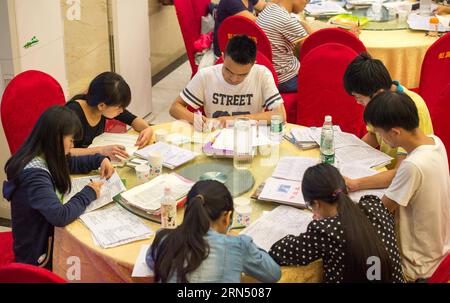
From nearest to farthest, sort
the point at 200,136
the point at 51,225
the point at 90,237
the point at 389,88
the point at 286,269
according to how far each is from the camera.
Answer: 1. the point at 286,269
2. the point at 90,237
3. the point at 51,225
4. the point at 389,88
5. the point at 200,136

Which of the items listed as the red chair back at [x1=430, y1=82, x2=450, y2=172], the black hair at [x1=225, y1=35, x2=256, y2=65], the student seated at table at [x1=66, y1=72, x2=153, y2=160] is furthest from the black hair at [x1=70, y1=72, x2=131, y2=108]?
the red chair back at [x1=430, y1=82, x2=450, y2=172]

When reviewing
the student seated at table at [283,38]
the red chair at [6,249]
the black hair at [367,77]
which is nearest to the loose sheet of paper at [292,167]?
the black hair at [367,77]

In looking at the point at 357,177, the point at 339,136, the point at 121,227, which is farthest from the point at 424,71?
the point at 121,227

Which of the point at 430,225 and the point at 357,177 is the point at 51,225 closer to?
the point at 357,177

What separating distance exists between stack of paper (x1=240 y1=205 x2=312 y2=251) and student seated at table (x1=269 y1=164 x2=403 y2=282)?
12 cm

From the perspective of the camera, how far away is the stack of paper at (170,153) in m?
3.00

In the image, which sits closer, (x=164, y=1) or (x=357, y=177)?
(x=357, y=177)

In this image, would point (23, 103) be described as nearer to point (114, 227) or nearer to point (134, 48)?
point (114, 227)

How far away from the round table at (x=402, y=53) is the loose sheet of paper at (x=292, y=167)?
2.15m

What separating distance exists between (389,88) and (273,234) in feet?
3.56

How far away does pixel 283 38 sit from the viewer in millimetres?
4641

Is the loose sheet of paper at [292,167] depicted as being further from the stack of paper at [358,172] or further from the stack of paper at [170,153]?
the stack of paper at [170,153]

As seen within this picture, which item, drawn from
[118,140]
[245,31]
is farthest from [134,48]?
[118,140]

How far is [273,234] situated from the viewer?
247 centimetres
